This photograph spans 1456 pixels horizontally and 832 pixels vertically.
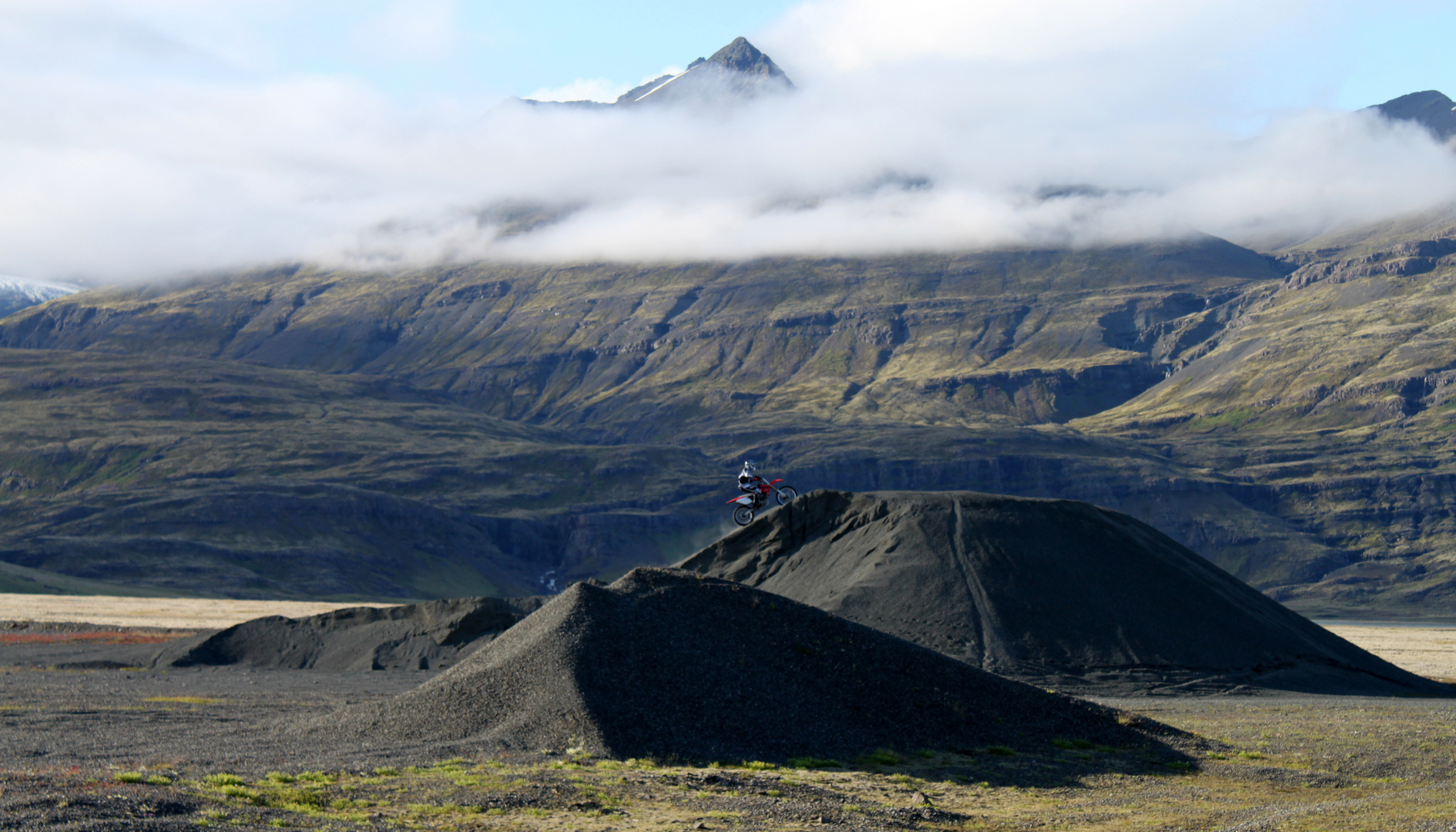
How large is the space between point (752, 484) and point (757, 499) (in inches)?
66.0

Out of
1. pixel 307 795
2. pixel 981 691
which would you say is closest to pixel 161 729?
pixel 307 795

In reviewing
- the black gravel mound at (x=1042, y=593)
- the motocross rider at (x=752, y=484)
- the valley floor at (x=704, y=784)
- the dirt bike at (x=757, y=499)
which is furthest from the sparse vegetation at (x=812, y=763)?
the black gravel mound at (x=1042, y=593)

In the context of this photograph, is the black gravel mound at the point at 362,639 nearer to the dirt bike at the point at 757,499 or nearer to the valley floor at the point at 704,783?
the dirt bike at the point at 757,499

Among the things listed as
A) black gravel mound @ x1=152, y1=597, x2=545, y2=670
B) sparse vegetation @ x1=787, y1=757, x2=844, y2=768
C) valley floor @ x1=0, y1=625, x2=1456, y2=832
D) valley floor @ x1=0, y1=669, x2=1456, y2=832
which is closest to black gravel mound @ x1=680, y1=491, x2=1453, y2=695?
valley floor @ x1=0, y1=625, x2=1456, y2=832

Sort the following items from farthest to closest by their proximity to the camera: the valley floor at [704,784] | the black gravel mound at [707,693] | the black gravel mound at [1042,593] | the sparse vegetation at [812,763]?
the black gravel mound at [1042,593], the black gravel mound at [707,693], the sparse vegetation at [812,763], the valley floor at [704,784]

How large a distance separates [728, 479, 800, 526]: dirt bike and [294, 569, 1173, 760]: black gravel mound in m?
11.8

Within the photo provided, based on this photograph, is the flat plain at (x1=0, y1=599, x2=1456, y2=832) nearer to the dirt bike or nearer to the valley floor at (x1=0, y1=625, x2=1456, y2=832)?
the valley floor at (x1=0, y1=625, x2=1456, y2=832)

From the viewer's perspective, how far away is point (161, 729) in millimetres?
44250

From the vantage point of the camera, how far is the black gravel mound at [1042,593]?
60.2m

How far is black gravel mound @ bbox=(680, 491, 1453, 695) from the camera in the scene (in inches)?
2372

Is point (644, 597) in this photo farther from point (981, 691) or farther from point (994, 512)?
point (994, 512)

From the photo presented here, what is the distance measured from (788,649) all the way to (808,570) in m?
27.2

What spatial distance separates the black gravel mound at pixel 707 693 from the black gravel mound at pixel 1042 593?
15.8 m

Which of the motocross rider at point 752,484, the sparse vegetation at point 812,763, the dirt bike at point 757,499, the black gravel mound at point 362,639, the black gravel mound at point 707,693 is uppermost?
the motocross rider at point 752,484
